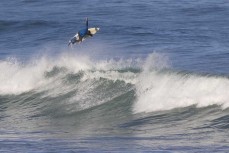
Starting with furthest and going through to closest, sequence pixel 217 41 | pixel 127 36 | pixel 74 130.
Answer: pixel 127 36 → pixel 217 41 → pixel 74 130

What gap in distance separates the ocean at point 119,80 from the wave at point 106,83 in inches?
1.6

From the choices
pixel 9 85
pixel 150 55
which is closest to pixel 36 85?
pixel 9 85

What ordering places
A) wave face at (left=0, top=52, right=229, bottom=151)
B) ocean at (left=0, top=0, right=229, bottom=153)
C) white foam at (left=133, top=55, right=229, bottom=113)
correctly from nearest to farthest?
ocean at (left=0, top=0, right=229, bottom=153), wave face at (left=0, top=52, right=229, bottom=151), white foam at (left=133, top=55, right=229, bottom=113)

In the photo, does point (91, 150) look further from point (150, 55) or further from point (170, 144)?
point (150, 55)

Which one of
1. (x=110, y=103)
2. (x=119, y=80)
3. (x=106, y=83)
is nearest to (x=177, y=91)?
(x=110, y=103)

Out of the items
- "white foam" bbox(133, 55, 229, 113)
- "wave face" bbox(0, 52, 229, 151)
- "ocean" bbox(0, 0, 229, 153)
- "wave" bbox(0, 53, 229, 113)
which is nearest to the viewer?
"ocean" bbox(0, 0, 229, 153)

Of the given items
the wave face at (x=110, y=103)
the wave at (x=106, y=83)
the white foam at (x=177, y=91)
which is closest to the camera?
the wave face at (x=110, y=103)

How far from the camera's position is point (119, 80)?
88.7 ft

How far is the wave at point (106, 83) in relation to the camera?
947 inches

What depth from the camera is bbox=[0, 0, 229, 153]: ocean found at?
2034cm

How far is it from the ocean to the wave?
4 cm

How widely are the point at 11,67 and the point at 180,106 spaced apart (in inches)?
432

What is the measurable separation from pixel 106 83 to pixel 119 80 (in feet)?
1.53

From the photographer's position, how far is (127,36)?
1507 inches
